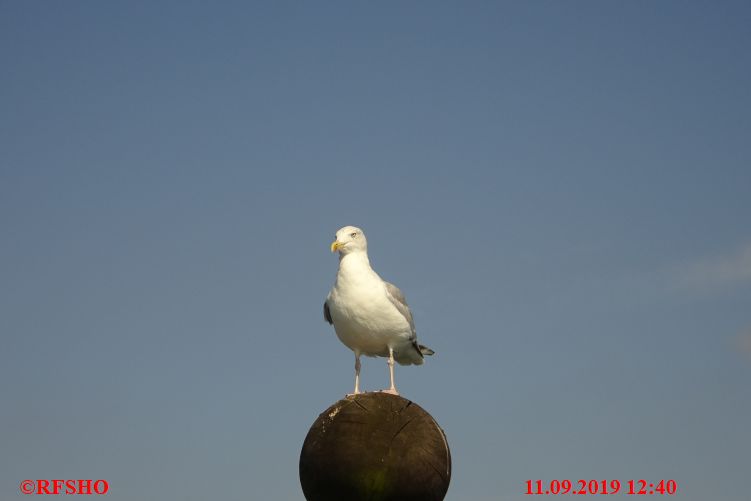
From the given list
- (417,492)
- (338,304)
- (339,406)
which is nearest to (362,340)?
(338,304)

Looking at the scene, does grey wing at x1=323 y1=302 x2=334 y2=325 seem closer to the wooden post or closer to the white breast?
the white breast

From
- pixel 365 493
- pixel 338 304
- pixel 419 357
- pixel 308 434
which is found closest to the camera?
pixel 365 493

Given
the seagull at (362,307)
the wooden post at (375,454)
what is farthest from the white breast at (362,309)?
the wooden post at (375,454)

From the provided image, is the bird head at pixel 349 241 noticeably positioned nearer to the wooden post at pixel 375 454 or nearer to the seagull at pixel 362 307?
the seagull at pixel 362 307

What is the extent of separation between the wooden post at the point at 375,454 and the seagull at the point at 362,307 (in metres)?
2.46

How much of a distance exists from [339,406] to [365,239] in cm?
395

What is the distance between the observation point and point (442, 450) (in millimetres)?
14219

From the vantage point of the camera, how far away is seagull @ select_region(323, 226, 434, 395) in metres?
16.8

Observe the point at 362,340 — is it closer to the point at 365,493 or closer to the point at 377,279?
the point at 377,279

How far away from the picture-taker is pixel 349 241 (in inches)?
675

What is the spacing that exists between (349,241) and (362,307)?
125 centimetres

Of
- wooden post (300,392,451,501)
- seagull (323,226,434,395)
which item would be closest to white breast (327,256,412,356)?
seagull (323,226,434,395)

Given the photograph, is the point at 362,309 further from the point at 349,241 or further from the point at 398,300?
the point at 349,241

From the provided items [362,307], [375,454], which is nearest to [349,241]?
[362,307]
